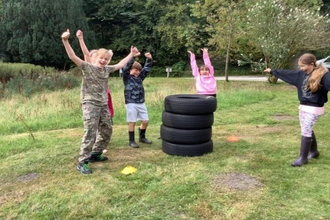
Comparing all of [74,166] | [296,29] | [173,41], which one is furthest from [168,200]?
[173,41]

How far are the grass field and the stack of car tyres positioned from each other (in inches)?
6.3

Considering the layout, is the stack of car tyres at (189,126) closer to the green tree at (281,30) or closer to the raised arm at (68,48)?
the raised arm at (68,48)

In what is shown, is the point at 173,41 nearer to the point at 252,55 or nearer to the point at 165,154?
the point at 252,55

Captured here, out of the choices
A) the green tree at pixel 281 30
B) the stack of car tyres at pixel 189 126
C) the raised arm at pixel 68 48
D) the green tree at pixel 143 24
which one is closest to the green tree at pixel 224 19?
the green tree at pixel 281 30

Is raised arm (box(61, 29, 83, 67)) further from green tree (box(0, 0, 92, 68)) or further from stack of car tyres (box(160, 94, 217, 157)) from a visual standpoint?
green tree (box(0, 0, 92, 68))

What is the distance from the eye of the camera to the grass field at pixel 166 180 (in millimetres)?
3578

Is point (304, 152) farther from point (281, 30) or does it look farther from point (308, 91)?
point (281, 30)

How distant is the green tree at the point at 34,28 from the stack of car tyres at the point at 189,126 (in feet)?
79.1

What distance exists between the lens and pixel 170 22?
30875 mm

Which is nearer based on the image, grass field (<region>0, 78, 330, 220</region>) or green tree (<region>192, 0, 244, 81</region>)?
grass field (<region>0, 78, 330, 220</region>)

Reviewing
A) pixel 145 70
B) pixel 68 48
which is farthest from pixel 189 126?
pixel 68 48

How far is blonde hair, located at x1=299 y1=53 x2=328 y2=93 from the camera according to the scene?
463 centimetres

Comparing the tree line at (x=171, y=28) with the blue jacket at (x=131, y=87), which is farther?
the tree line at (x=171, y=28)

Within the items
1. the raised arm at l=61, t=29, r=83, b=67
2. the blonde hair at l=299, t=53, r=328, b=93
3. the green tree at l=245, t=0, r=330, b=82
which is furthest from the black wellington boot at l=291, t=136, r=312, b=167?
the green tree at l=245, t=0, r=330, b=82
